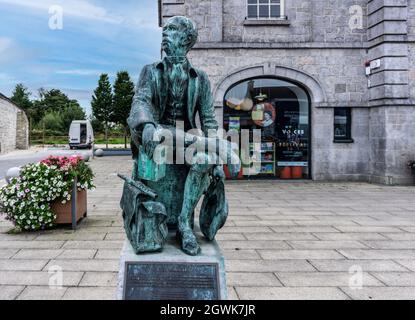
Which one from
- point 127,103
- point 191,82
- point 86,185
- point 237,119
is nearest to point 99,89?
point 127,103

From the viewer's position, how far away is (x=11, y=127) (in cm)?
3872

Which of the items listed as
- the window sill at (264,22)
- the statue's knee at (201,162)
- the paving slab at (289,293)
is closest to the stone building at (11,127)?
the window sill at (264,22)

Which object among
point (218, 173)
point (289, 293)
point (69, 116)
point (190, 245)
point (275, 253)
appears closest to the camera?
point (190, 245)

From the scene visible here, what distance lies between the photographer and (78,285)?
13.7 feet

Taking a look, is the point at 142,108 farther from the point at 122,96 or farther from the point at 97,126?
the point at 97,126

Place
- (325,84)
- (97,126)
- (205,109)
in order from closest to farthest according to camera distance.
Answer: (205,109) → (325,84) → (97,126)

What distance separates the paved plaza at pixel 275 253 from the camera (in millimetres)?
4129

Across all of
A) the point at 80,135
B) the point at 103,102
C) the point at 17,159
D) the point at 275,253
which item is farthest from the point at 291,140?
the point at 103,102

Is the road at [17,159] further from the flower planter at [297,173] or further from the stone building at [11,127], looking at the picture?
the flower planter at [297,173]

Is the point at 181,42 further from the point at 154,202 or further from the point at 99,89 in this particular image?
the point at 99,89

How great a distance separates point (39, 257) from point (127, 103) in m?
45.0

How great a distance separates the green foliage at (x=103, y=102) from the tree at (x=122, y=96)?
2098 mm

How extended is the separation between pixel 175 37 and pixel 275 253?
10.2 feet

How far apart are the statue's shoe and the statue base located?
1.6 inches
